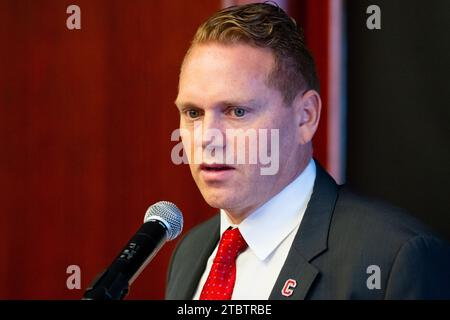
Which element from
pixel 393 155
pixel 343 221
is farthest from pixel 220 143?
pixel 393 155

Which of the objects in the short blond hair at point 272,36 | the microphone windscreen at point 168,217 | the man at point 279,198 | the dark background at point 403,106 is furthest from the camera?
the dark background at point 403,106

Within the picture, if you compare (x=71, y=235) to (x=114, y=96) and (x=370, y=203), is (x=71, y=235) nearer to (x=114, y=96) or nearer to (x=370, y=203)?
(x=114, y=96)

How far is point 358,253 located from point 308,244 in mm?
83

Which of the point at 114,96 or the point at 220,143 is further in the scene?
the point at 114,96

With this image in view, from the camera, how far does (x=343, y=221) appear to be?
116cm

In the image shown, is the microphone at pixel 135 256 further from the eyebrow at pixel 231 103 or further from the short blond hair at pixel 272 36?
the short blond hair at pixel 272 36

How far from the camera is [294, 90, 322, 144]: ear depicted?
1225 millimetres

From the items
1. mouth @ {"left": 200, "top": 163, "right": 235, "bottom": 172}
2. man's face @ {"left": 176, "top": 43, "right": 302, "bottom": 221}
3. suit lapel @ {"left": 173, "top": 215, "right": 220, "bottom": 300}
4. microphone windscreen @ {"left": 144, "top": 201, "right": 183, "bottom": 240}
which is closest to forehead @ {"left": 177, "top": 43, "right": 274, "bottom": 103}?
man's face @ {"left": 176, "top": 43, "right": 302, "bottom": 221}

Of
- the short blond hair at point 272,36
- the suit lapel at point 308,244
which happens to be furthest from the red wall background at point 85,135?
the suit lapel at point 308,244

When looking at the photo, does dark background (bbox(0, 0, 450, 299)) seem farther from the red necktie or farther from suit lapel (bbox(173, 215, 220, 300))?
the red necktie

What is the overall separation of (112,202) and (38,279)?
0.85 ft

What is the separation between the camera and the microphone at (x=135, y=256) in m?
0.82

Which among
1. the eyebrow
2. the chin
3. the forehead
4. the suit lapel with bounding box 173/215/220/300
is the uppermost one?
the forehead

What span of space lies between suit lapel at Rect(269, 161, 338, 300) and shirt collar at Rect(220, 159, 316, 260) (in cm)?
3
